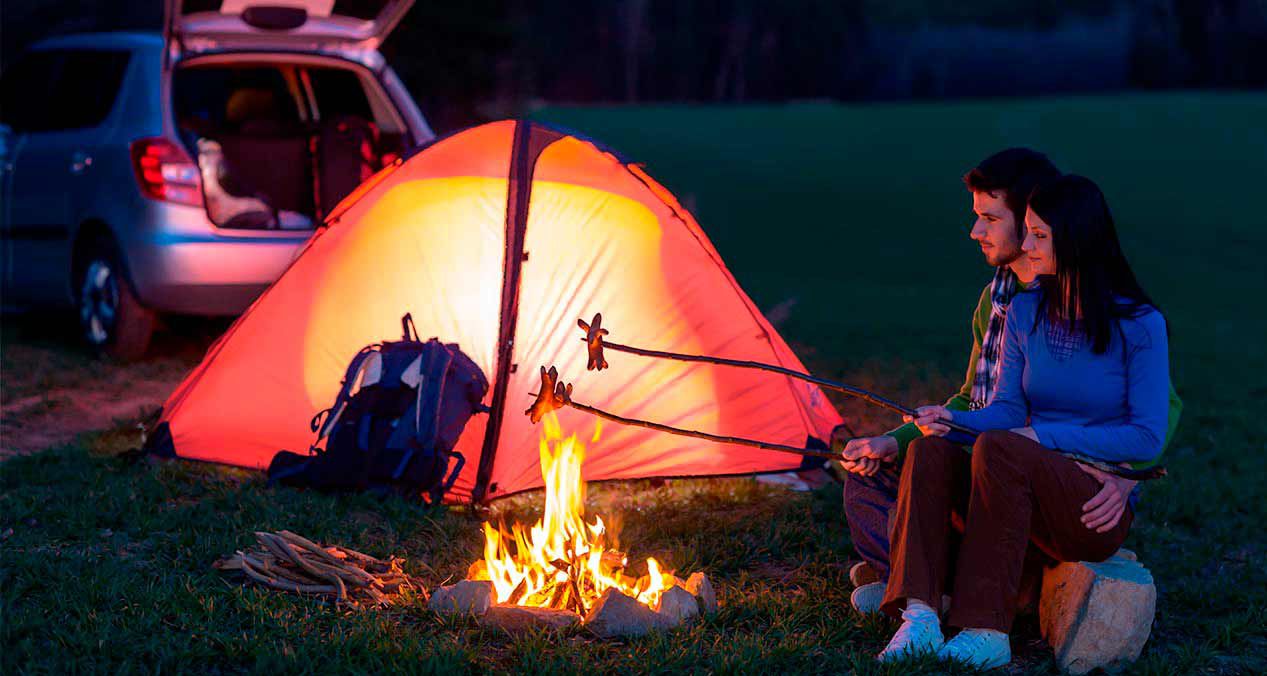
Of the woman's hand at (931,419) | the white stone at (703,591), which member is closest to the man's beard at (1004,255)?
the woman's hand at (931,419)

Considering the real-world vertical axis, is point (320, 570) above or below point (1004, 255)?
below

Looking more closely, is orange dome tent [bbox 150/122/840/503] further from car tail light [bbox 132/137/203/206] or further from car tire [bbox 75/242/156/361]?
car tire [bbox 75/242/156/361]

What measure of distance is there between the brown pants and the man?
5.2 inches

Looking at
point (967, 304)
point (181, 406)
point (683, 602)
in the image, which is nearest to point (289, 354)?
point (181, 406)

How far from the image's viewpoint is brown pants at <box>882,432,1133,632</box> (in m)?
3.64

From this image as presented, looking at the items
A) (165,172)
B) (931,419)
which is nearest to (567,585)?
(931,419)

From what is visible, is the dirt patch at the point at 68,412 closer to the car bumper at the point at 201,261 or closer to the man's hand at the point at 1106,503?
the car bumper at the point at 201,261

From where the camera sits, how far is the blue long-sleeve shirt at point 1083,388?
373 centimetres

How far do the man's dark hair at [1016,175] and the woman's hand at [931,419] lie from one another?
0.63 meters

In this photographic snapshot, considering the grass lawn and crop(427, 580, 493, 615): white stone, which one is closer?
the grass lawn

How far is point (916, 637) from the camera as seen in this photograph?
3695mm

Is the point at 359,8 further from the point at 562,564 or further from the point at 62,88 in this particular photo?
the point at 562,564

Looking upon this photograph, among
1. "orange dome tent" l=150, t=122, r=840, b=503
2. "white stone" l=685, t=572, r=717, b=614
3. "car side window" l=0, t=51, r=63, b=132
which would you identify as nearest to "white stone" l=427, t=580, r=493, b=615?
"white stone" l=685, t=572, r=717, b=614

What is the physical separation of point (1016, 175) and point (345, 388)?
2.86 m
